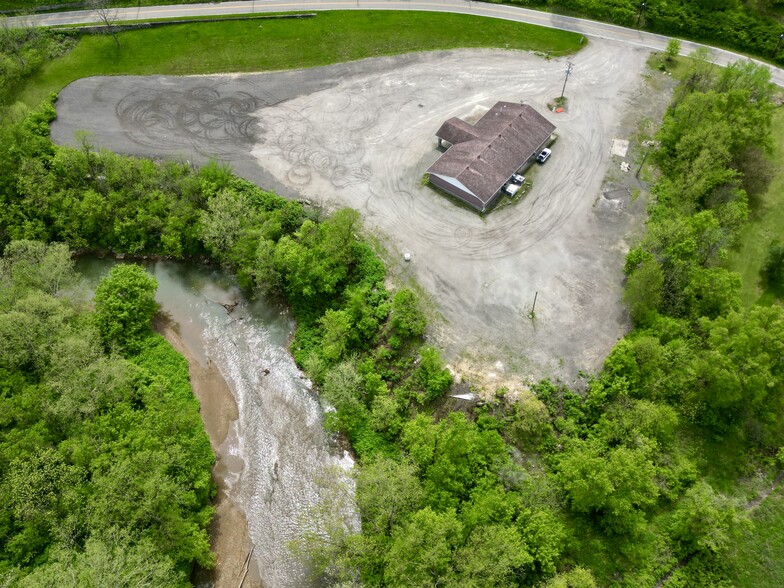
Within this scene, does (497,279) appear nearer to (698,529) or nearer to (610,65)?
(698,529)

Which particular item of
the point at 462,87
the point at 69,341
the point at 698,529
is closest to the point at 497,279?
the point at 698,529

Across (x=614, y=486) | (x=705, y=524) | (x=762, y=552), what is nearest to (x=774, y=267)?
(x=762, y=552)

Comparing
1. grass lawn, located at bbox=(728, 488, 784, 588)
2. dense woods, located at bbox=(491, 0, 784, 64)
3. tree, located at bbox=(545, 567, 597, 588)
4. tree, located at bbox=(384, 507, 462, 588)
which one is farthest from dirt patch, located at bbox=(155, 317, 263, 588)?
dense woods, located at bbox=(491, 0, 784, 64)

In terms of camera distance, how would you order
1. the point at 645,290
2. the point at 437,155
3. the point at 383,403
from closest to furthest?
the point at 383,403, the point at 645,290, the point at 437,155

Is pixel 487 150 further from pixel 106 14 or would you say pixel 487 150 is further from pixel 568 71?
pixel 106 14

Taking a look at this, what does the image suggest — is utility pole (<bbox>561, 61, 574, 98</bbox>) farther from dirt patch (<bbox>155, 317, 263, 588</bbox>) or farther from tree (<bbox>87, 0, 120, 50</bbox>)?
A: tree (<bbox>87, 0, 120, 50</bbox>)

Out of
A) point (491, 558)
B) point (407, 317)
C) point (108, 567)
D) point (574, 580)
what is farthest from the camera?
point (407, 317)

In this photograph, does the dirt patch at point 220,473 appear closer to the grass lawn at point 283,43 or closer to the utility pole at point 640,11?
the grass lawn at point 283,43
